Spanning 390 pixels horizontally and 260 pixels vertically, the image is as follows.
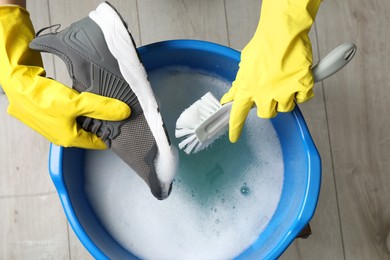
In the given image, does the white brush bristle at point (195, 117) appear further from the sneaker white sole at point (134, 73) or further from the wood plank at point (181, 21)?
the wood plank at point (181, 21)

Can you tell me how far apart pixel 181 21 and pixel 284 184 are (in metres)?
0.37

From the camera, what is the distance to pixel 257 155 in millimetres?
857

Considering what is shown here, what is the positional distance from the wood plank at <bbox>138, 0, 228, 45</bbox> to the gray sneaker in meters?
0.27

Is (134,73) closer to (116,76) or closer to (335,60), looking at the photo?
(116,76)

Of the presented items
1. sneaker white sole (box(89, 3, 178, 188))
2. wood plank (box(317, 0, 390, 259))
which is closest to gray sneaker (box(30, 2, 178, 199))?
sneaker white sole (box(89, 3, 178, 188))

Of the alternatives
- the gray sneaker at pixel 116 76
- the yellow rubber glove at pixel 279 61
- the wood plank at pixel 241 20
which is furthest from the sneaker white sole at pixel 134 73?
the wood plank at pixel 241 20

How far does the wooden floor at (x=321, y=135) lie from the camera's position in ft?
3.01

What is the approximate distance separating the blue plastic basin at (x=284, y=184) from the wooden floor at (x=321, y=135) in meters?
0.13

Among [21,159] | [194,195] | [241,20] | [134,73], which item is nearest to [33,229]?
[21,159]

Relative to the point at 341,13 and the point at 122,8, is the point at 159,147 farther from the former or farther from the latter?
the point at 341,13

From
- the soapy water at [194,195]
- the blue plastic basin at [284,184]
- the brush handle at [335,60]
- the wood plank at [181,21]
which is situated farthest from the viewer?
the wood plank at [181,21]

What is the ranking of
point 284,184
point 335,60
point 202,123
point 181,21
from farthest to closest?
point 181,21 < point 284,184 < point 202,123 < point 335,60

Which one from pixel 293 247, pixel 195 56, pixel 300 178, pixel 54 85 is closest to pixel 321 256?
pixel 293 247

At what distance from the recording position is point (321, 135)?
Answer: 938 mm
